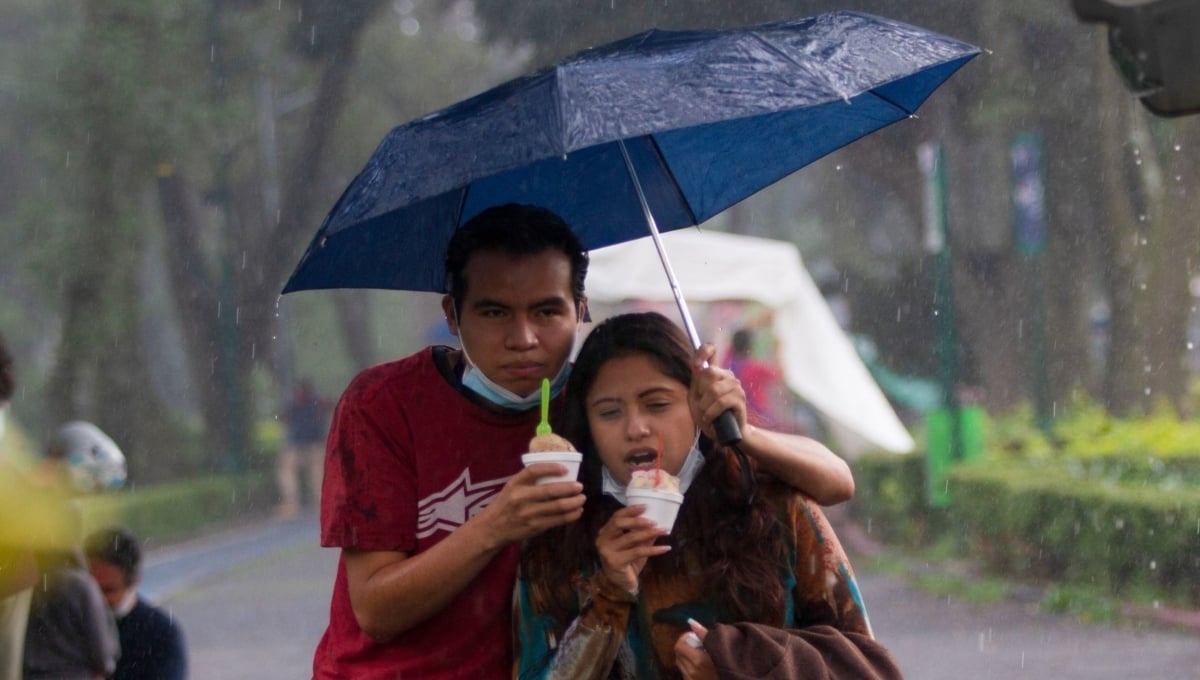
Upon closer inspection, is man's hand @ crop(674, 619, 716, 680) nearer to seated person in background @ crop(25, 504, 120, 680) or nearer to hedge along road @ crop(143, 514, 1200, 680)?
seated person in background @ crop(25, 504, 120, 680)

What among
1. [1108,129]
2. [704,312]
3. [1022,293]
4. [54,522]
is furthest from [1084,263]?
[54,522]

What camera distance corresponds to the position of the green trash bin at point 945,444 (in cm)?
1556

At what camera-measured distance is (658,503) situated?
286 centimetres

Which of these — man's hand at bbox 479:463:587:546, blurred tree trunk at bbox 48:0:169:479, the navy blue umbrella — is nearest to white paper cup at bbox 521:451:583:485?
man's hand at bbox 479:463:587:546

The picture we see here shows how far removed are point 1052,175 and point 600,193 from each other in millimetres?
20702

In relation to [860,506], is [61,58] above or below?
above

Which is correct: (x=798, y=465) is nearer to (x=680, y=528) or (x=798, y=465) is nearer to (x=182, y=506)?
(x=680, y=528)

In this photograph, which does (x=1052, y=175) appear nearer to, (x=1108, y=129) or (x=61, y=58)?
(x=1108, y=129)

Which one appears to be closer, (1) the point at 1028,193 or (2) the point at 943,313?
(1) the point at 1028,193

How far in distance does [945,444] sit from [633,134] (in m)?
13.4

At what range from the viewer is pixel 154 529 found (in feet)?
77.3

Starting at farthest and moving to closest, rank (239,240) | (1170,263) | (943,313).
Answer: (239,240), (1170,263), (943,313)

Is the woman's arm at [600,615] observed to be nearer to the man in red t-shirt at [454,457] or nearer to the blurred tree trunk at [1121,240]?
the man in red t-shirt at [454,457]

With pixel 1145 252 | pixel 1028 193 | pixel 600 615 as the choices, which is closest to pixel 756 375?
pixel 1028 193
